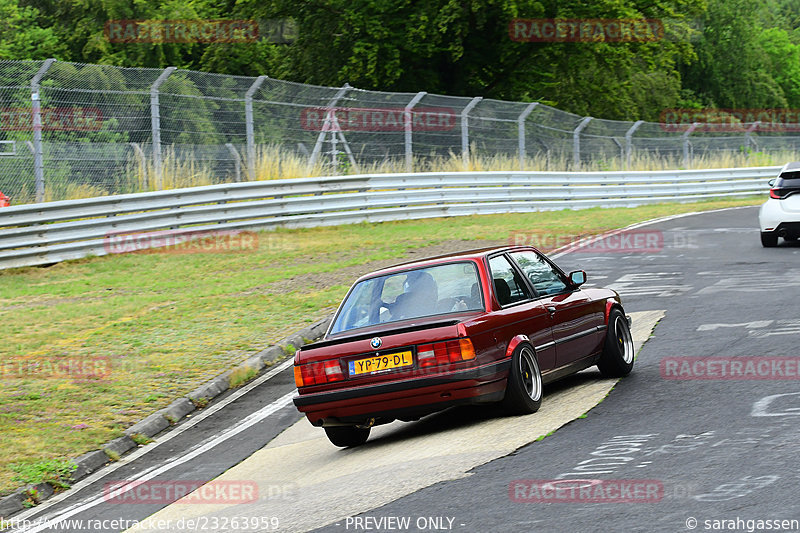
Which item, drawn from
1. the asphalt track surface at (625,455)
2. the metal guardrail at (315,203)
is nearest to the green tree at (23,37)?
the metal guardrail at (315,203)

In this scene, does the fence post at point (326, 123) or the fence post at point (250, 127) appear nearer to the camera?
the fence post at point (250, 127)

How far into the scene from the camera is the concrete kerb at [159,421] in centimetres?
780

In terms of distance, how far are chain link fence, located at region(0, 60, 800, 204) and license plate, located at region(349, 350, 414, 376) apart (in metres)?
12.7

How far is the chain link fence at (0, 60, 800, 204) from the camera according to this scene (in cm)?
1923

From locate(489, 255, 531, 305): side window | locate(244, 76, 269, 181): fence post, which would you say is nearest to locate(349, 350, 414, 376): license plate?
locate(489, 255, 531, 305): side window

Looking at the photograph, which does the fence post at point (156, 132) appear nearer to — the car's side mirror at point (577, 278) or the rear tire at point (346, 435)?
the car's side mirror at point (577, 278)

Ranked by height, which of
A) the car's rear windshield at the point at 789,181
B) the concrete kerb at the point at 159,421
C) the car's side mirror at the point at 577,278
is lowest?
the concrete kerb at the point at 159,421

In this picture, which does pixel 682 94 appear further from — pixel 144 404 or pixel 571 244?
pixel 144 404

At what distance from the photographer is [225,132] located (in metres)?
23.4

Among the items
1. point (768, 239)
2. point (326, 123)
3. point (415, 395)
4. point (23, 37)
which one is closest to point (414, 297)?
point (415, 395)

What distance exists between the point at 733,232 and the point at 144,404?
52.1 feet

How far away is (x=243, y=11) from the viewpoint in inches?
1689

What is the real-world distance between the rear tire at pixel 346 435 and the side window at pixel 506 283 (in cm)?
Result: 153

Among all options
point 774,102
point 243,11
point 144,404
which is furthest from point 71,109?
point 774,102
